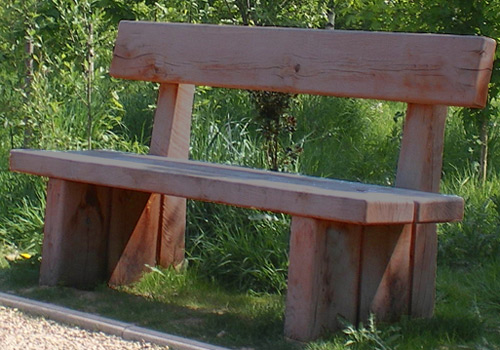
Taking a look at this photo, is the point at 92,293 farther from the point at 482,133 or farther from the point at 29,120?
the point at 482,133

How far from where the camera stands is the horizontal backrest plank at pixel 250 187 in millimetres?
3703

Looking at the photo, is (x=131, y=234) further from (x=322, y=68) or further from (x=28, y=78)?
(x=28, y=78)

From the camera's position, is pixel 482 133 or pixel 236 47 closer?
pixel 236 47

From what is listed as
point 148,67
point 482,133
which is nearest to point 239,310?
point 148,67

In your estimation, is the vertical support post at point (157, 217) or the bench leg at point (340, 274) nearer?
the bench leg at point (340, 274)

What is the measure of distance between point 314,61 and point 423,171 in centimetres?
74

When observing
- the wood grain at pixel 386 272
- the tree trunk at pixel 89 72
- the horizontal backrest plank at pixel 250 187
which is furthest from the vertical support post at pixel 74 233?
the wood grain at pixel 386 272

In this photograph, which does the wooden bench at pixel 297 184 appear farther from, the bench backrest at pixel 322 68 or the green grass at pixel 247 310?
the green grass at pixel 247 310

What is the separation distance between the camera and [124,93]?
8.08m

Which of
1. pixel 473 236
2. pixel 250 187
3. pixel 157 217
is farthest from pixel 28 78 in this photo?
pixel 250 187

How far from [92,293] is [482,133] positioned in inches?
125

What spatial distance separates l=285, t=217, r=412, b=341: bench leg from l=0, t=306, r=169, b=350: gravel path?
1.86ft

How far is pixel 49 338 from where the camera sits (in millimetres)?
3998

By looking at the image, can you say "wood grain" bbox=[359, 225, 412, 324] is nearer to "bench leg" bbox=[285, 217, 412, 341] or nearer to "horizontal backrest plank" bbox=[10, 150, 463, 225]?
"bench leg" bbox=[285, 217, 412, 341]
